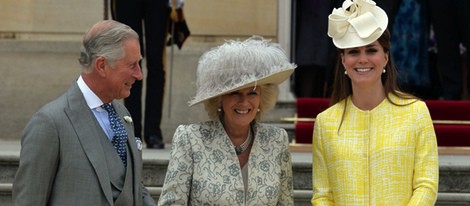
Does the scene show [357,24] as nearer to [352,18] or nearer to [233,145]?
[352,18]

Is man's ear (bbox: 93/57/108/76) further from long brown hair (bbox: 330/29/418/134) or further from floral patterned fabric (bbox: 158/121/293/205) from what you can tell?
long brown hair (bbox: 330/29/418/134)

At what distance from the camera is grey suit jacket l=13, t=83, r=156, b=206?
3760mm

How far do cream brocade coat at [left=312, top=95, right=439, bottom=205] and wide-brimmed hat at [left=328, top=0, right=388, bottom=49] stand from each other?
0.28 meters

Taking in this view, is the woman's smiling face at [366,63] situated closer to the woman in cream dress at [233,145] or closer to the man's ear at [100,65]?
the woman in cream dress at [233,145]

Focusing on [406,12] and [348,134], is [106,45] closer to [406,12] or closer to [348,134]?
[348,134]

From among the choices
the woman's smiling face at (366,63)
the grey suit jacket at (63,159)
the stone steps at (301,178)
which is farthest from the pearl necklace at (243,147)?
the stone steps at (301,178)

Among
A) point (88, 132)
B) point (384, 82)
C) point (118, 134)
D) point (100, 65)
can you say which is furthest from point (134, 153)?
point (384, 82)

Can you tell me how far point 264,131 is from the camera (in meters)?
4.57

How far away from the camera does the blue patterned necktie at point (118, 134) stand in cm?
402

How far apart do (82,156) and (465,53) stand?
582 centimetres

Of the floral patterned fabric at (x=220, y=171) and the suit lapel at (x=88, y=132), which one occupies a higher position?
the suit lapel at (x=88, y=132)

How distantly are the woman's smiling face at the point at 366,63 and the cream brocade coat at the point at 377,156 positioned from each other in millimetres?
139

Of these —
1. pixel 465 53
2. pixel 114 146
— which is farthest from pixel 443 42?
pixel 114 146

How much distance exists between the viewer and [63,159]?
3816 millimetres
